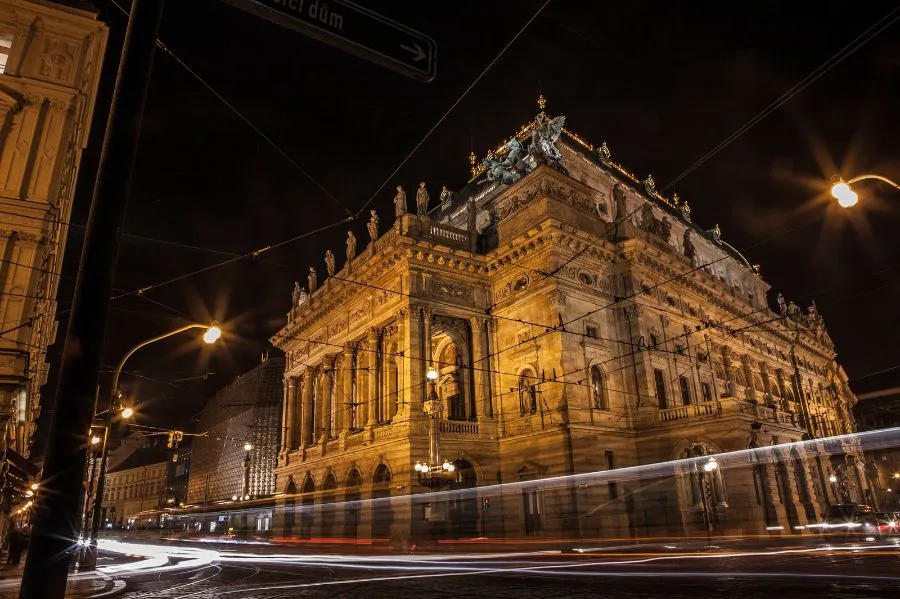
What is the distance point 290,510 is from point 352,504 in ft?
34.7

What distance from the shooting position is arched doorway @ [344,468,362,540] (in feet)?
107

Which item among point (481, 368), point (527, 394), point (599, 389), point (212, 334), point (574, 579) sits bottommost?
point (574, 579)

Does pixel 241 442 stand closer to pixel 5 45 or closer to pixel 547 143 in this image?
pixel 547 143

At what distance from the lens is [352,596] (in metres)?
10.2

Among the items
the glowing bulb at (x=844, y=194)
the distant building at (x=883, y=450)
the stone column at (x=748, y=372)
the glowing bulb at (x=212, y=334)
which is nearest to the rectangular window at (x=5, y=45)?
the glowing bulb at (x=212, y=334)

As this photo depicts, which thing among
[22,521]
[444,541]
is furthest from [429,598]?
[22,521]

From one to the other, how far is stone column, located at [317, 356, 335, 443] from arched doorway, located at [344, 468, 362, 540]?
16.5ft

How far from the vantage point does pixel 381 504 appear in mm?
29219

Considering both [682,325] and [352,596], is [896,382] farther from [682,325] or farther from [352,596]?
[352,596]

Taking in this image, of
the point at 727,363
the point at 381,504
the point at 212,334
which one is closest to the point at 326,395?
the point at 381,504

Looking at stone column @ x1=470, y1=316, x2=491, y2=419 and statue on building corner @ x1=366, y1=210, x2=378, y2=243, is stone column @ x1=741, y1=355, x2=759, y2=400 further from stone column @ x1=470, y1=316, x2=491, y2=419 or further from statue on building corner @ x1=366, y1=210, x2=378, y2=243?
statue on building corner @ x1=366, y1=210, x2=378, y2=243

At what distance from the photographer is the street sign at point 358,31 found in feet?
13.9

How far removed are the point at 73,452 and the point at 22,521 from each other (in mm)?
72247

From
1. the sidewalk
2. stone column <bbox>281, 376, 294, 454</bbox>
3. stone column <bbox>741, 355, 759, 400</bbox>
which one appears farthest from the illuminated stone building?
the sidewalk
